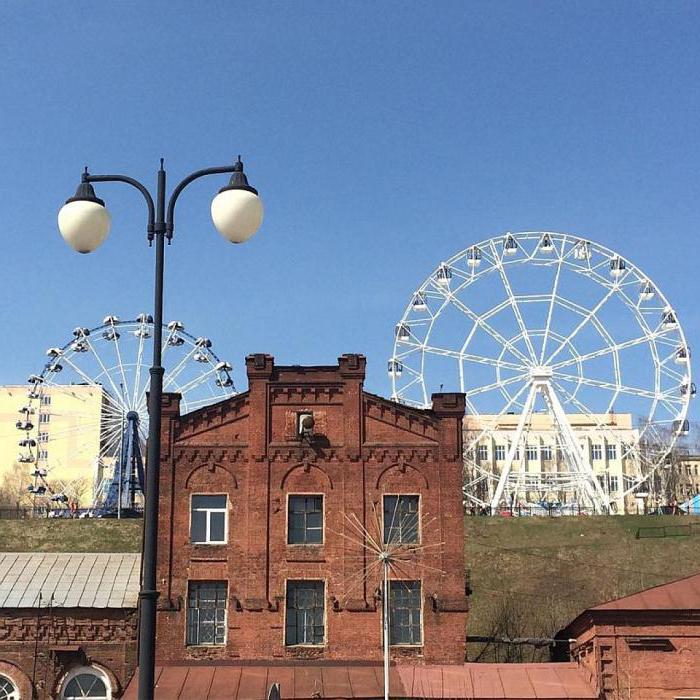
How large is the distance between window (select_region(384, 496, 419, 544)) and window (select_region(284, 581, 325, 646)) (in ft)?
9.94

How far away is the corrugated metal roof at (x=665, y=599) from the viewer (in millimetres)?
36062

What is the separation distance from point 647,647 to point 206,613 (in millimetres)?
14985

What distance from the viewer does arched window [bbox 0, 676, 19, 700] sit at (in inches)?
1460

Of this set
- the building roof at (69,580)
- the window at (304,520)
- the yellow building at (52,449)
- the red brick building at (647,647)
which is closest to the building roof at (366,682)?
the red brick building at (647,647)

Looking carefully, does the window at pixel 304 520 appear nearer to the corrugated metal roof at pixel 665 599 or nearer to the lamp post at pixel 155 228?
the corrugated metal roof at pixel 665 599

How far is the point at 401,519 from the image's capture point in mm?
39344

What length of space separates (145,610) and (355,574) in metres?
25.4

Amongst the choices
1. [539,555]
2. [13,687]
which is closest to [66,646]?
[13,687]

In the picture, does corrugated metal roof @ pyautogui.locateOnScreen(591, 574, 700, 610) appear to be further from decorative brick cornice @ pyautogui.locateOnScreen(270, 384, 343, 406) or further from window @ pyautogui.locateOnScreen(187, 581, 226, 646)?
window @ pyautogui.locateOnScreen(187, 581, 226, 646)

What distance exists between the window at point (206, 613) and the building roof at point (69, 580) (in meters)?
2.06

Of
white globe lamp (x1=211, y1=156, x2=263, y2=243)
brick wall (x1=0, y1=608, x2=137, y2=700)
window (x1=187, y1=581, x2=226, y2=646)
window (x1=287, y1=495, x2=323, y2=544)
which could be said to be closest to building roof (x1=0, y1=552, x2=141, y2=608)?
brick wall (x1=0, y1=608, x2=137, y2=700)

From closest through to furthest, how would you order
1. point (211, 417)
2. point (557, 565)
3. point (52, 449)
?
1. point (211, 417)
2. point (557, 565)
3. point (52, 449)

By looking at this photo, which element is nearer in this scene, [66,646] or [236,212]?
[236,212]

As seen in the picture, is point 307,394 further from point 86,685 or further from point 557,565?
point 557,565
